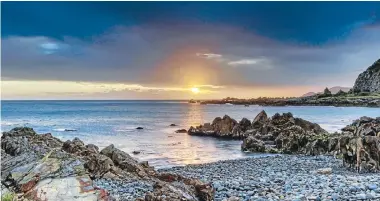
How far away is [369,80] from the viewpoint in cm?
18088

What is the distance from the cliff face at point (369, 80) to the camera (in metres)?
174

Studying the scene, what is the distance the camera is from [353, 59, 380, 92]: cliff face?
571ft

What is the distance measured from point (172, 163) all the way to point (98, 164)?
53.3 ft

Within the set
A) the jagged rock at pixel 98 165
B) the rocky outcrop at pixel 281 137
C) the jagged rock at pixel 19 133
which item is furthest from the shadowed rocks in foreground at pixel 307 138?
the jagged rock at pixel 19 133

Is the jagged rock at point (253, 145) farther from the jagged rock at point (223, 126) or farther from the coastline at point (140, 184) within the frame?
the coastline at point (140, 184)

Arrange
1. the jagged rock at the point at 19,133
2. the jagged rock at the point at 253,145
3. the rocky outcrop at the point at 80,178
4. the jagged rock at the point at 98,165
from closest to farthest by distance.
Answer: the rocky outcrop at the point at 80,178 → the jagged rock at the point at 98,165 → the jagged rock at the point at 19,133 → the jagged rock at the point at 253,145

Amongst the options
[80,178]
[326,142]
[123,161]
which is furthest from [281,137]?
[80,178]

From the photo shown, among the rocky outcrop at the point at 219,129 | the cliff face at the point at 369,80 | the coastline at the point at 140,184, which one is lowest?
the rocky outcrop at the point at 219,129

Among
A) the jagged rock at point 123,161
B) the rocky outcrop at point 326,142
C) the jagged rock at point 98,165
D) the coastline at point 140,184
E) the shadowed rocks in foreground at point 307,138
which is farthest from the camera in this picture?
the shadowed rocks in foreground at point 307,138

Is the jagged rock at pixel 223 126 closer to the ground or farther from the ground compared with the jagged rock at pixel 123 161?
closer to the ground

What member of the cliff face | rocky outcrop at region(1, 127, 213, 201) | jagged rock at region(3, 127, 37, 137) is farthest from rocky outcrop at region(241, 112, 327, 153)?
the cliff face

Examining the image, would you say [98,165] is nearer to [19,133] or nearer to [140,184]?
[140,184]

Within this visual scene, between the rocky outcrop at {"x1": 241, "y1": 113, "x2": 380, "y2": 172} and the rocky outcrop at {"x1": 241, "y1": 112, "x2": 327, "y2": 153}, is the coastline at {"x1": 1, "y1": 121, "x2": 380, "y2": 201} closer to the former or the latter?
the rocky outcrop at {"x1": 241, "y1": 113, "x2": 380, "y2": 172}

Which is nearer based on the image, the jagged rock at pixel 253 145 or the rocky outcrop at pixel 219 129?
the jagged rock at pixel 253 145
